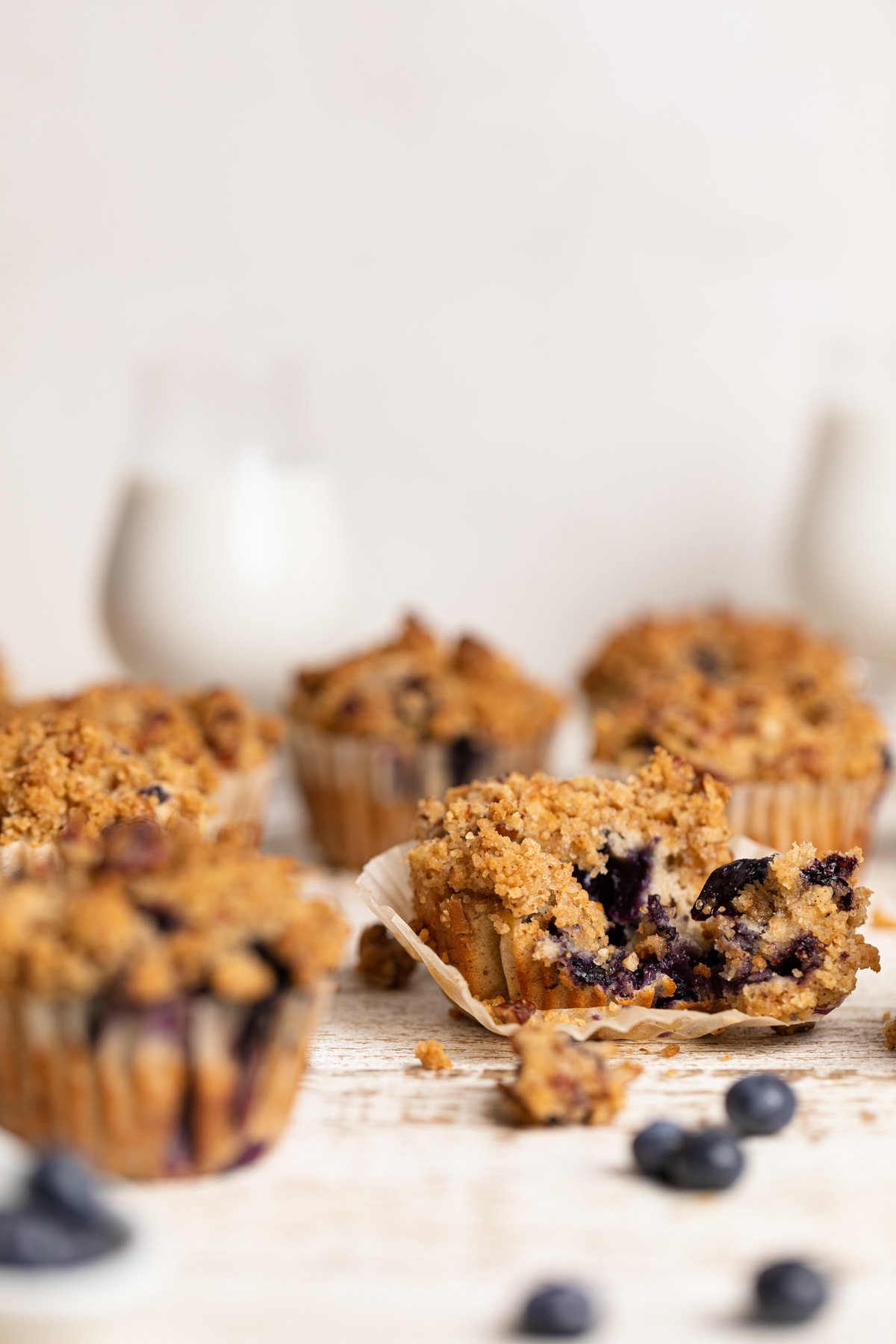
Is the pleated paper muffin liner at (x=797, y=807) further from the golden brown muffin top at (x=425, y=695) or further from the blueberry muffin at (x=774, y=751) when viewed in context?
the golden brown muffin top at (x=425, y=695)

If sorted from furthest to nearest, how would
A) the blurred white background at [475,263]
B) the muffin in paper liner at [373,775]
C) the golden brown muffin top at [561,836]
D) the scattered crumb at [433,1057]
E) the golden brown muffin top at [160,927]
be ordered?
the blurred white background at [475,263] < the muffin in paper liner at [373,775] < the golden brown muffin top at [561,836] < the scattered crumb at [433,1057] < the golden brown muffin top at [160,927]

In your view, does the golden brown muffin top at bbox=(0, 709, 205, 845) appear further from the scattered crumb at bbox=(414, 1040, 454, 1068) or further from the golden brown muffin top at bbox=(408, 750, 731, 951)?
the scattered crumb at bbox=(414, 1040, 454, 1068)

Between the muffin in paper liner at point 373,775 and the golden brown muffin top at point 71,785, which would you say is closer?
the golden brown muffin top at point 71,785

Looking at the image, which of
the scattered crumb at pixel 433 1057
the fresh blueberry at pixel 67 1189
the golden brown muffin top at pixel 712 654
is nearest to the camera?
the fresh blueberry at pixel 67 1189

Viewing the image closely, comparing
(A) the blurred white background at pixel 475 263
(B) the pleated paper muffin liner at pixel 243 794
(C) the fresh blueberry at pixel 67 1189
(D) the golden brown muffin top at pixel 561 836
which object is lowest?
(B) the pleated paper muffin liner at pixel 243 794

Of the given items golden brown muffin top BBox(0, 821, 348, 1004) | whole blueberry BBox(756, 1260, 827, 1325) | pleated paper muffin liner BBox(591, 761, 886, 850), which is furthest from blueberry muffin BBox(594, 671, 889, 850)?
whole blueberry BBox(756, 1260, 827, 1325)

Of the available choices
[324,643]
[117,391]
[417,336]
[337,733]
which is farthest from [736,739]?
[117,391]

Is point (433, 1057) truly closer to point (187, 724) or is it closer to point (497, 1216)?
point (497, 1216)

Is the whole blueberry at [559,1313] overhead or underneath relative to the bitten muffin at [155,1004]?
underneath

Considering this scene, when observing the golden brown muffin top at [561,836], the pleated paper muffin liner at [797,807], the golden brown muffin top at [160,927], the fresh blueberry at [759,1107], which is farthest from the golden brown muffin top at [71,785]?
the fresh blueberry at [759,1107]
